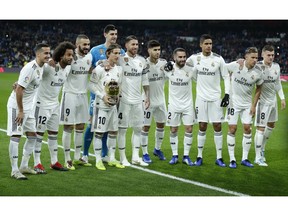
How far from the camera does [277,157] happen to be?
32.9 feet

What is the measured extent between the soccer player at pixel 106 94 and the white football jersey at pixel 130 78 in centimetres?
26

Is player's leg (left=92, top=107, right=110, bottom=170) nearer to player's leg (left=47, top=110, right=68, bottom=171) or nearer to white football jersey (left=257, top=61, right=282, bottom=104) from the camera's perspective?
player's leg (left=47, top=110, right=68, bottom=171)

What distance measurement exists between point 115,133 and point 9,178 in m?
1.74

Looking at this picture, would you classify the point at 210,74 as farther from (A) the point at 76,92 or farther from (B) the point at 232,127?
(A) the point at 76,92

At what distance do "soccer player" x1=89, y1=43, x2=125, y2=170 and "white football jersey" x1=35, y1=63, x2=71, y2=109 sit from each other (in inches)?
20.8

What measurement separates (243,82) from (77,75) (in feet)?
8.72

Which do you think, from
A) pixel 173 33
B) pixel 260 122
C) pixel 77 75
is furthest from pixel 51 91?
pixel 173 33

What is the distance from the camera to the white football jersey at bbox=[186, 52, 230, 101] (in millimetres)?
8828

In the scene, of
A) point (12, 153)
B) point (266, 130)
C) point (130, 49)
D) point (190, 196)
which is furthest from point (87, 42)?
point (266, 130)

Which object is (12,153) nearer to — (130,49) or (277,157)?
(130,49)

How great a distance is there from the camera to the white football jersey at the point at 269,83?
361 inches

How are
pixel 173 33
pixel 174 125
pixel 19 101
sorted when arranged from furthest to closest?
1. pixel 173 33
2. pixel 174 125
3. pixel 19 101

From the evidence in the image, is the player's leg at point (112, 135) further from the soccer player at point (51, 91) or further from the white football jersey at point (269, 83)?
the white football jersey at point (269, 83)

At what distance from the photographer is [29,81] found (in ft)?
24.6
